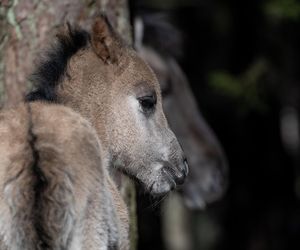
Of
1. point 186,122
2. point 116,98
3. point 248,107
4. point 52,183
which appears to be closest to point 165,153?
point 116,98

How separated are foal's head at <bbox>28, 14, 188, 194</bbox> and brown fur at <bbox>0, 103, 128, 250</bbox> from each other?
0.65 m

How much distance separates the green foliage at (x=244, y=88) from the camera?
39.8 ft

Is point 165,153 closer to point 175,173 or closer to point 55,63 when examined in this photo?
point 175,173

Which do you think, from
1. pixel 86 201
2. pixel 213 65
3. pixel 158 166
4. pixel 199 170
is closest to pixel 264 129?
pixel 213 65

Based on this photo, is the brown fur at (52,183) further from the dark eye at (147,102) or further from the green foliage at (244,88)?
the green foliage at (244,88)

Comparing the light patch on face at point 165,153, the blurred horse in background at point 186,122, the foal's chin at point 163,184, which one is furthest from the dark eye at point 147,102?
the blurred horse in background at point 186,122

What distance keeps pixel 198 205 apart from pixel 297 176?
3.63m

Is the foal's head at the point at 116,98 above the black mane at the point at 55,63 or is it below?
below

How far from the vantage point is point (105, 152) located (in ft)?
20.4

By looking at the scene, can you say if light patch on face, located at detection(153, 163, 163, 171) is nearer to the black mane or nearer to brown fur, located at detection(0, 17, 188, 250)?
brown fur, located at detection(0, 17, 188, 250)

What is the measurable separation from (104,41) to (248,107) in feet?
21.1

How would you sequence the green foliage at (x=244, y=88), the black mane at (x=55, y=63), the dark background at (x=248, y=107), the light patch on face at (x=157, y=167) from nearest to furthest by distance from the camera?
1. the black mane at (x=55, y=63)
2. the light patch on face at (x=157, y=167)
3. the green foliage at (x=244, y=88)
4. the dark background at (x=248, y=107)

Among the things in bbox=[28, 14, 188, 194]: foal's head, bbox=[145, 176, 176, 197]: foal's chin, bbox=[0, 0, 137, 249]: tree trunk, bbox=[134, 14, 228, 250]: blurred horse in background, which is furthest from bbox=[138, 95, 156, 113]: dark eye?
bbox=[134, 14, 228, 250]: blurred horse in background

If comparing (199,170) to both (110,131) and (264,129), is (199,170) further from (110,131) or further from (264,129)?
(110,131)
